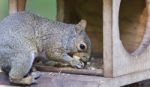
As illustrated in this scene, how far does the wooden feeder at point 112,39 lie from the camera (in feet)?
5.59

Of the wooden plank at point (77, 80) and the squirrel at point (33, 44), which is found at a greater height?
the squirrel at point (33, 44)

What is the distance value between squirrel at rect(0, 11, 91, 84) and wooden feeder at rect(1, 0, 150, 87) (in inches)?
2.7

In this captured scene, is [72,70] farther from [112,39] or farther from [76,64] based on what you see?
[112,39]

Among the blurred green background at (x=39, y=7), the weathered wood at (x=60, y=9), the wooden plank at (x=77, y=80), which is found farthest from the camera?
the blurred green background at (x=39, y=7)

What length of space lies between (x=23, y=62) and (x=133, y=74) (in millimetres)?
439

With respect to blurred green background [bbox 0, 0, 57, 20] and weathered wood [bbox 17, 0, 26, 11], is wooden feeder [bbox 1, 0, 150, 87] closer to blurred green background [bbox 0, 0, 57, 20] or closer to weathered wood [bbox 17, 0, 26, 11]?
weathered wood [bbox 17, 0, 26, 11]

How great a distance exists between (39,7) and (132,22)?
579 mm

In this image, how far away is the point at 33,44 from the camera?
5.95 ft

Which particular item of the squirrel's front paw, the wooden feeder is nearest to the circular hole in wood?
the wooden feeder

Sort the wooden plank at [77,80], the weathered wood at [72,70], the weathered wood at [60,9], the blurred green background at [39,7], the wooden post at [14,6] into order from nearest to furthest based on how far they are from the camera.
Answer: the wooden plank at [77,80], the weathered wood at [72,70], the wooden post at [14,6], the weathered wood at [60,9], the blurred green background at [39,7]

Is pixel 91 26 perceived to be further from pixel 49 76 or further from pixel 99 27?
pixel 49 76

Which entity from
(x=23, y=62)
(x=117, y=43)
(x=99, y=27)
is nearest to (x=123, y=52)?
(x=117, y=43)

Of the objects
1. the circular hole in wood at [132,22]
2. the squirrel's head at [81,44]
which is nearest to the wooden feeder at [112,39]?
the circular hole in wood at [132,22]

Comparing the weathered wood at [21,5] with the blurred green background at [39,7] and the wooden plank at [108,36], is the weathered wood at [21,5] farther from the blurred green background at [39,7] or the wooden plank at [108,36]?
the wooden plank at [108,36]
